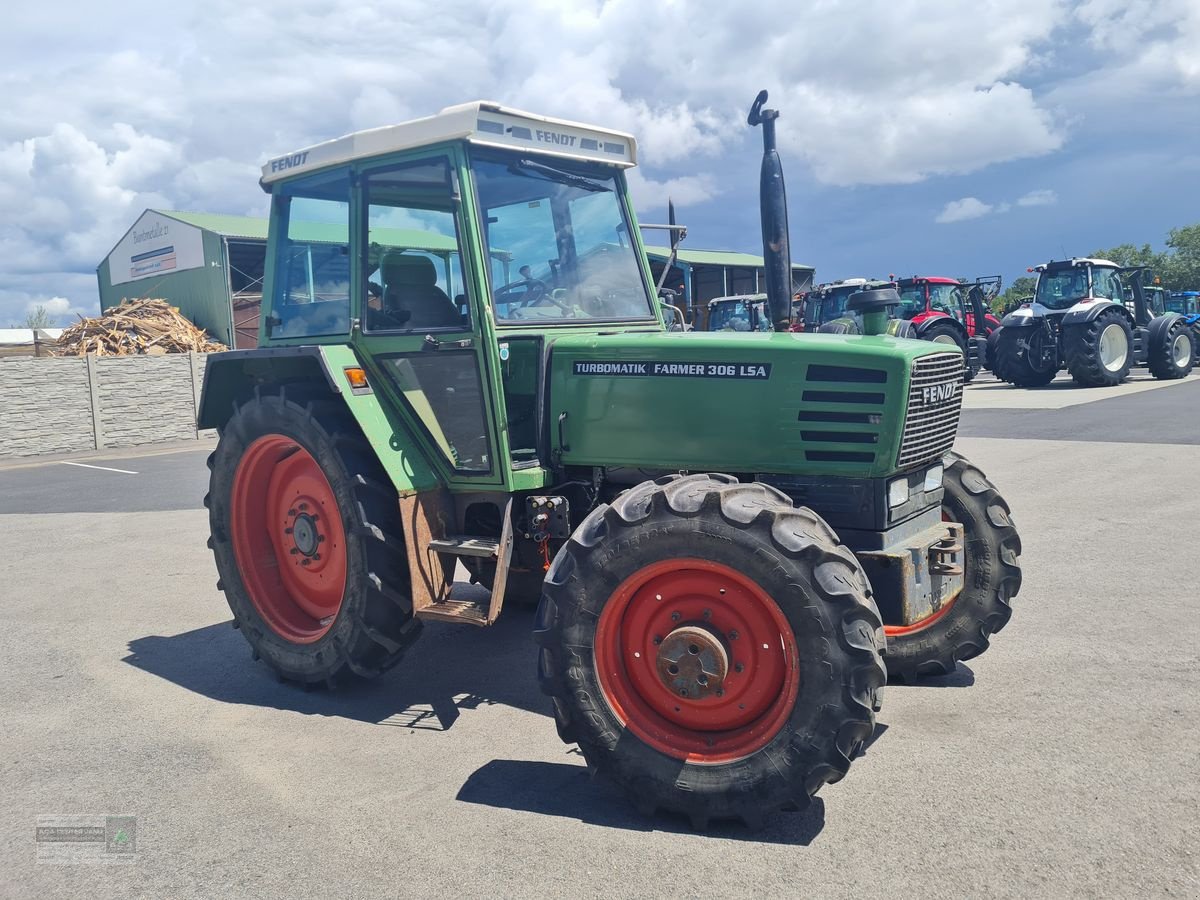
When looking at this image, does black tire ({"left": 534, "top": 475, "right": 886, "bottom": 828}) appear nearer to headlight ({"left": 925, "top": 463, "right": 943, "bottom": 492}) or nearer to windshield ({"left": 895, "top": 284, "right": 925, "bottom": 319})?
headlight ({"left": 925, "top": 463, "right": 943, "bottom": 492})

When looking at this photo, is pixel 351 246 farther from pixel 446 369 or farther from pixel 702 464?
pixel 702 464

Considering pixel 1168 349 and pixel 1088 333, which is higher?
pixel 1088 333

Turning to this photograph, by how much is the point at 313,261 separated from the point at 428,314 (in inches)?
32.9

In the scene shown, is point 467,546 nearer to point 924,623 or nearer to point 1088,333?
point 924,623

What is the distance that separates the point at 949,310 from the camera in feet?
70.7

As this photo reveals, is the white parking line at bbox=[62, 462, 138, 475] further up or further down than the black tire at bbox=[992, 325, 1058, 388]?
further down

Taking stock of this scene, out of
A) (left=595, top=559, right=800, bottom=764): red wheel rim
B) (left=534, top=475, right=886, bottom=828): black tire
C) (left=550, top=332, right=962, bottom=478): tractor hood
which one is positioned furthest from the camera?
(left=550, top=332, right=962, bottom=478): tractor hood

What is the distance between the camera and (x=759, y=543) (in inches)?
129

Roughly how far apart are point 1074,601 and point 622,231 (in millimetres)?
3326

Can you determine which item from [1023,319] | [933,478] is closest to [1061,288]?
[1023,319]

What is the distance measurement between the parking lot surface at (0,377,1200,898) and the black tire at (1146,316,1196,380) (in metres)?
16.0

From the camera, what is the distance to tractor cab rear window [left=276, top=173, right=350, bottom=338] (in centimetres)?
480

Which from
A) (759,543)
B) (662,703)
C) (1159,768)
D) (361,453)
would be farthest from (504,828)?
(1159,768)

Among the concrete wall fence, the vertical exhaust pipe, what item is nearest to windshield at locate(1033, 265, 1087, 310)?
the concrete wall fence
